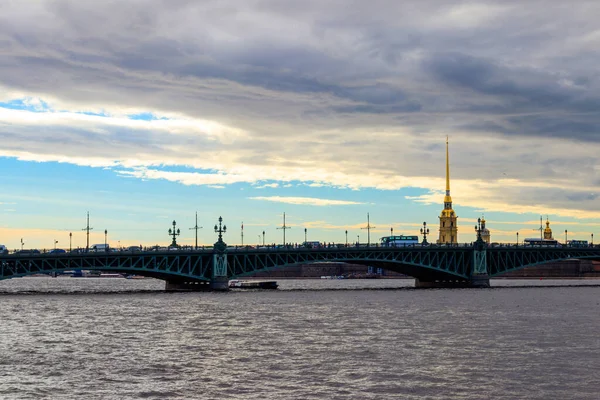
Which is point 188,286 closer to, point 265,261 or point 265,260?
point 265,260

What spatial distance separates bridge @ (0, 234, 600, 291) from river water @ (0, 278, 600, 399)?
28107 millimetres

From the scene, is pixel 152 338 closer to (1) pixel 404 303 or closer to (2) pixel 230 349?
(2) pixel 230 349

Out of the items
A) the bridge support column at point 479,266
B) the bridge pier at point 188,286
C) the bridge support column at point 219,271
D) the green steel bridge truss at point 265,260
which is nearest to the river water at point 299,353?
the green steel bridge truss at point 265,260

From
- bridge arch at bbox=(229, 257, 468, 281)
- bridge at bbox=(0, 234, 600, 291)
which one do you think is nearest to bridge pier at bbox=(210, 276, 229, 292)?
bridge at bbox=(0, 234, 600, 291)

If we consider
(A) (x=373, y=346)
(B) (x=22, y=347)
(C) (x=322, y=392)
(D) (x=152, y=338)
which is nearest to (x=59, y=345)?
(B) (x=22, y=347)

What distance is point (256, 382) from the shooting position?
1874 inches

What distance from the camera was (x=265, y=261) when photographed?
144625 mm

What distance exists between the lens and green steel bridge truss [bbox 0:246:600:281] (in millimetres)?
128500

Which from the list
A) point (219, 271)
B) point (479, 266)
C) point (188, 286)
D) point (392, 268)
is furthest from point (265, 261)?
point (479, 266)

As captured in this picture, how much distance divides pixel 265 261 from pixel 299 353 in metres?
85.8

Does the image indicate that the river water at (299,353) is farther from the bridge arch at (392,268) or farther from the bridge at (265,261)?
the bridge arch at (392,268)

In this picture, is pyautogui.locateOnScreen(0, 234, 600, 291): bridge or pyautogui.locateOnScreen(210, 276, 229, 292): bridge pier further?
pyautogui.locateOnScreen(210, 276, 229, 292): bridge pier

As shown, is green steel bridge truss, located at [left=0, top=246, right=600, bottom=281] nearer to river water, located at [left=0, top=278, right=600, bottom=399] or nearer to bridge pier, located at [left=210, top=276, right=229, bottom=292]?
bridge pier, located at [left=210, top=276, right=229, bottom=292]

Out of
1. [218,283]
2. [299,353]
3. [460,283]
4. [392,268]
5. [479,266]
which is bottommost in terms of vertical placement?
[299,353]
